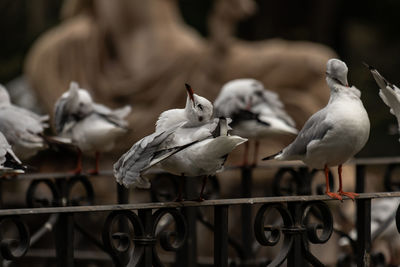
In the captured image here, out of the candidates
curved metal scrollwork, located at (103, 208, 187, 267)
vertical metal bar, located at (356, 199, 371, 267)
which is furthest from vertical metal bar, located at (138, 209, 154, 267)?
vertical metal bar, located at (356, 199, 371, 267)

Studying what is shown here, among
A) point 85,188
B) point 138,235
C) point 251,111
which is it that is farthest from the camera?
point 251,111

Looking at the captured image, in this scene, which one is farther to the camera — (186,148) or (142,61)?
(142,61)

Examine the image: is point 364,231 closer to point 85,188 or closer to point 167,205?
point 167,205

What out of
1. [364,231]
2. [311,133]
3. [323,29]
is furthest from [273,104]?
[323,29]

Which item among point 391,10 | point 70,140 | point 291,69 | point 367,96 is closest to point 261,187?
point 291,69

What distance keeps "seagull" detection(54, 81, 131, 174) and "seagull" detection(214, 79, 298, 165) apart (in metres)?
0.51

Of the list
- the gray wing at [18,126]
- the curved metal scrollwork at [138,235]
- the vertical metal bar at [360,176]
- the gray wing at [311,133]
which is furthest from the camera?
the vertical metal bar at [360,176]

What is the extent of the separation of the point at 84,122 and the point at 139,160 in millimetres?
1086

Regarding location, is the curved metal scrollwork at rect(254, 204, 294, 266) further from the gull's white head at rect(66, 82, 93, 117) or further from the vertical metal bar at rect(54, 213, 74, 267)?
the gull's white head at rect(66, 82, 93, 117)

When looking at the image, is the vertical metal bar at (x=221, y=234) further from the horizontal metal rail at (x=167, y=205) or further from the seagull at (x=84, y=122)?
the seagull at (x=84, y=122)

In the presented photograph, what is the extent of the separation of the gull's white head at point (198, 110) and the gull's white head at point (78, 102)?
3.20ft

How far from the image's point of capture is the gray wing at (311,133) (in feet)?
8.14

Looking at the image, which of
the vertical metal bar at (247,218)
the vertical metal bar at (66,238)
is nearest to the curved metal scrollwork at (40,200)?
the vertical metal bar at (66,238)

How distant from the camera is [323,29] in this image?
31.8 feet
